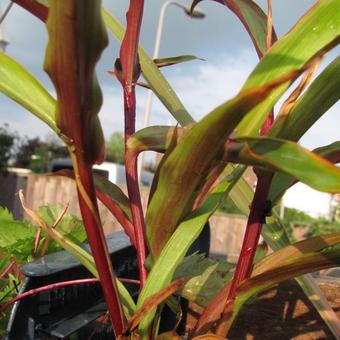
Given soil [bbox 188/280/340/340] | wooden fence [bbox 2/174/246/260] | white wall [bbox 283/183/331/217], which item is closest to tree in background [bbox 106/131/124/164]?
white wall [bbox 283/183/331/217]

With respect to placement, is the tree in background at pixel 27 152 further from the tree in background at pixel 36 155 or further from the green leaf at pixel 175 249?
the green leaf at pixel 175 249

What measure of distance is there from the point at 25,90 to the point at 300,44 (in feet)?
0.70

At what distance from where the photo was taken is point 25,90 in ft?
1.38

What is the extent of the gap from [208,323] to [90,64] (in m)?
0.27

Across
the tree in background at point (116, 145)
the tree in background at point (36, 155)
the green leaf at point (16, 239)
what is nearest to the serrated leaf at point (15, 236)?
the green leaf at point (16, 239)

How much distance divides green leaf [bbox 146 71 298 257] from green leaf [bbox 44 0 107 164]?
60 mm

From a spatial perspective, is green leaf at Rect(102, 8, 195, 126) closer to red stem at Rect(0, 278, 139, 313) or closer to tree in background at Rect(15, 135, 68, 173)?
red stem at Rect(0, 278, 139, 313)

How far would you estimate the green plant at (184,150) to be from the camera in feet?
1.12

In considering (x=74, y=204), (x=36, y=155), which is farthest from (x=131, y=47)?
(x=36, y=155)

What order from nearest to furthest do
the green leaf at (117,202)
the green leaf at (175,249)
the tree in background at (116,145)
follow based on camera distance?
1. the green leaf at (175,249)
2. the green leaf at (117,202)
3. the tree in background at (116,145)

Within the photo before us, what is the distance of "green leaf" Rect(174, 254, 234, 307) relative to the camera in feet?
1.79

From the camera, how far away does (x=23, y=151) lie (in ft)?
59.7

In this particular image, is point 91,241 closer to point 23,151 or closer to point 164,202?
point 164,202

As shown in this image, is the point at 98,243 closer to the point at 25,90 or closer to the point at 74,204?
the point at 25,90
